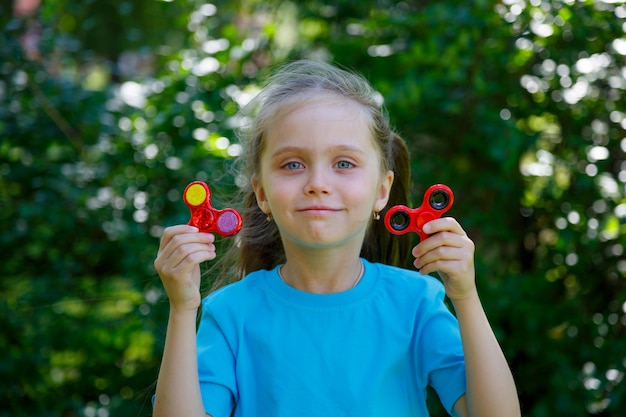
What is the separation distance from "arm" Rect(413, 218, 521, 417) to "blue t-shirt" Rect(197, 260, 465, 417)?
0.28 ft

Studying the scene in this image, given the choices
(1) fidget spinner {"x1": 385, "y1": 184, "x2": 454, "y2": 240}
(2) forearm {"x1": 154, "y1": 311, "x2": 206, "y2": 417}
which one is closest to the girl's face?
(1) fidget spinner {"x1": 385, "y1": 184, "x2": 454, "y2": 240}

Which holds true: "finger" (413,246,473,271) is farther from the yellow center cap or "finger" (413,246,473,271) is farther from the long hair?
the yellow center cap

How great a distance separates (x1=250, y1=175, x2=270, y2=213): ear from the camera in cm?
211

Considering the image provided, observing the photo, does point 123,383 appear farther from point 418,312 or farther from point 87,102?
point 418,312

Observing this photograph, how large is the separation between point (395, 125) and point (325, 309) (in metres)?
1.23

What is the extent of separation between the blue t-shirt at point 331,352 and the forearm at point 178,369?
11cm

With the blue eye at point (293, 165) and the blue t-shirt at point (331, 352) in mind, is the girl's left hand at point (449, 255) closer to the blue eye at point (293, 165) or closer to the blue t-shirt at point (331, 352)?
the blue t-shirt at point (331, 352)

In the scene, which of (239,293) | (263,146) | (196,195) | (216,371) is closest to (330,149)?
(263,146)

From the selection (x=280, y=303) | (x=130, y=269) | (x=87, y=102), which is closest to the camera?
(x=280, y=303)

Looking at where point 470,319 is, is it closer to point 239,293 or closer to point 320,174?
point 320,174

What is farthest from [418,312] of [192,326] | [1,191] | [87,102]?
[1,191]

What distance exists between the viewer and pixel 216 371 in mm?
1980

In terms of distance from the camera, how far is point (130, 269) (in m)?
3.38

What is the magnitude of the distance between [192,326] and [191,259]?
16cm
